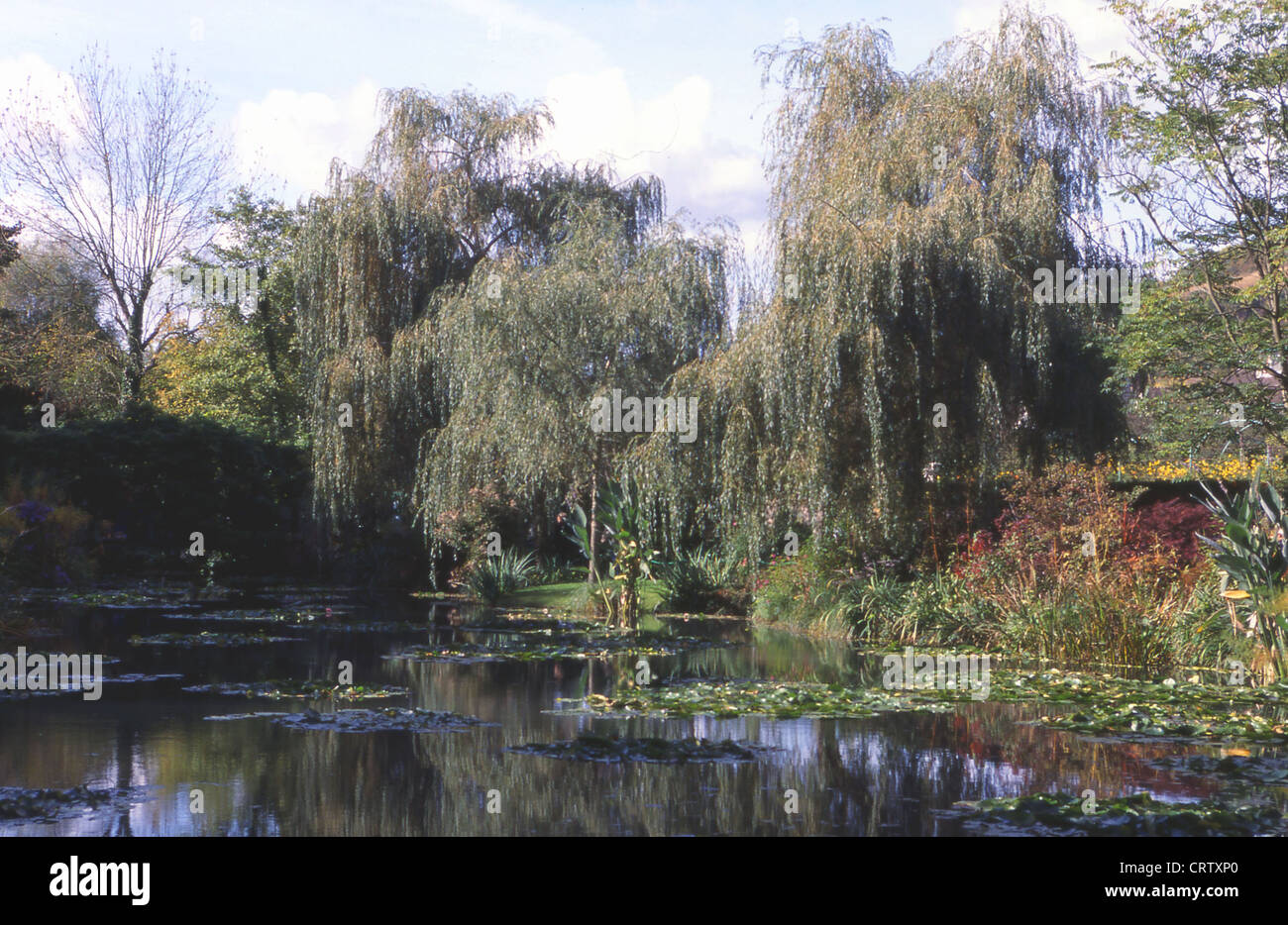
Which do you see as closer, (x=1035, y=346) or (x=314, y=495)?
(x=1035, y=346)

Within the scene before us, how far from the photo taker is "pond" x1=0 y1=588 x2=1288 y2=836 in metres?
5.91

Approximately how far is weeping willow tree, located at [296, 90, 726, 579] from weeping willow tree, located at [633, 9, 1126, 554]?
8.77 feet

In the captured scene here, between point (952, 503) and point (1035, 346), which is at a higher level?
point (1035, 346)

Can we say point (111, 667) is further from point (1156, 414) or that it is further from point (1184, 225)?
point (1184, 225)

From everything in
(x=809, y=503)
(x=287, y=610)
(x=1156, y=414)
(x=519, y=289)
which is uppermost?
(x=519, y=289)

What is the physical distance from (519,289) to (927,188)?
6.42 metres

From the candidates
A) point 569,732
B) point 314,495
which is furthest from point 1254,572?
point 314,495

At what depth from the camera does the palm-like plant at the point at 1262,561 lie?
36.2ft

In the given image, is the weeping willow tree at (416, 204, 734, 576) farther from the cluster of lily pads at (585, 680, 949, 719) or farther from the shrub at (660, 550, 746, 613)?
the cluster of lily pads at (585, 680, 949, 719)

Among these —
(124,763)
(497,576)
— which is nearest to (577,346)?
(497,576)

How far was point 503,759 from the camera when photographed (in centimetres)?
745

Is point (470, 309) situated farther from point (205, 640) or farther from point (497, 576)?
point (205, 640)

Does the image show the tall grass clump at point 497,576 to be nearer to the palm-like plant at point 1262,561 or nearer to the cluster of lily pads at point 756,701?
the cluster of lily pads at point 756,701
